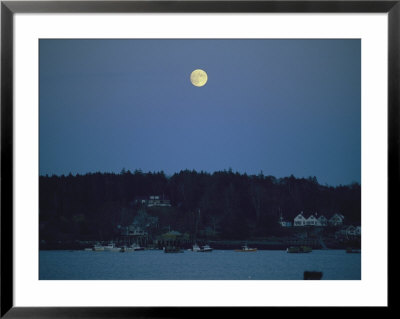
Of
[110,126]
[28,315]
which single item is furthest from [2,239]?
[110,126]

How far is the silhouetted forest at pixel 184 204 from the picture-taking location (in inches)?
356

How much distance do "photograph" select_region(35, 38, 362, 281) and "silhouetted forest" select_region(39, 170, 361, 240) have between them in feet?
0.10

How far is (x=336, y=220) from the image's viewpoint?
955cm

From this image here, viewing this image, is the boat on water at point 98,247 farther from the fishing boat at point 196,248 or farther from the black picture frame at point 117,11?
the black picture frame at point 117,11

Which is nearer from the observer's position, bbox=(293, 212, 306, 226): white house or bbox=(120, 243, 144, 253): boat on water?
bbox=(120, 243, 144, 253): boat on water

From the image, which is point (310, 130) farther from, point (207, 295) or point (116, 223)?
point (207, 295)

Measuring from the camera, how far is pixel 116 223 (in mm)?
10625

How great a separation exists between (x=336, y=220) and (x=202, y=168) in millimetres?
2772

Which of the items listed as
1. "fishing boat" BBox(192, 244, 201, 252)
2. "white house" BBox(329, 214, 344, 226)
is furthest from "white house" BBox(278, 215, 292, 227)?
"fishing boat" BBox(192, 244, 201, 252)

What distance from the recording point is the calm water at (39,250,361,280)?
9503 millimetres

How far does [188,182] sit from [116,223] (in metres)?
1.82

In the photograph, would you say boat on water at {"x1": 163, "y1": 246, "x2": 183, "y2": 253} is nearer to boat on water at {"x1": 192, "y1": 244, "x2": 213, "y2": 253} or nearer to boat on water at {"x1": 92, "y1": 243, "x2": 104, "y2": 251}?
boat on water at {"x1": 192, "y1": 244, "x2": 213, "y2": 253}

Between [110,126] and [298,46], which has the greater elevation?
[298,46]

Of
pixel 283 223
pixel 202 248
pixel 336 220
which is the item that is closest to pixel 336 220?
pixel 336 220
